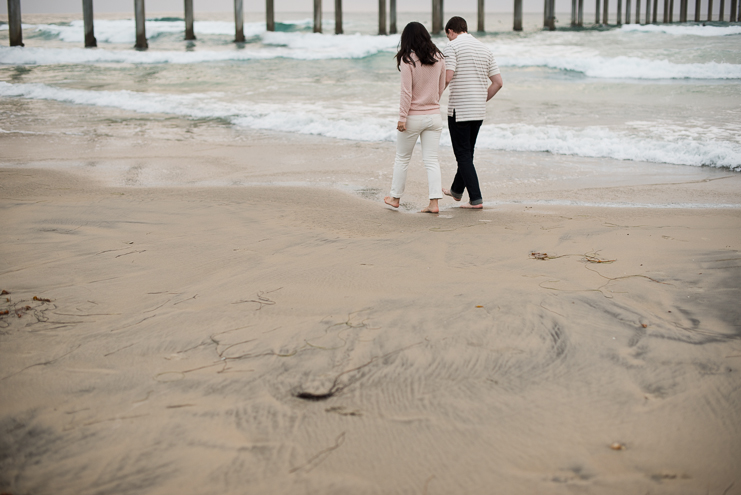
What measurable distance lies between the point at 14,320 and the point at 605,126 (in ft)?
28.1

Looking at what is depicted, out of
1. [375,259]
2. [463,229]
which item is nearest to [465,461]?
[375,259]

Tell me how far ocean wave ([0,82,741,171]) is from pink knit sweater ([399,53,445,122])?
3369 mm

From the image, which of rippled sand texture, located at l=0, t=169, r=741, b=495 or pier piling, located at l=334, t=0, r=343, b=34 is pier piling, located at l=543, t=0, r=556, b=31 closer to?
pier piling, located at l=334, t=0, r=343, b=34

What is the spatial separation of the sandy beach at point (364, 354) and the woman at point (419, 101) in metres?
0.68

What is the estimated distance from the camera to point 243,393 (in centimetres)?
196

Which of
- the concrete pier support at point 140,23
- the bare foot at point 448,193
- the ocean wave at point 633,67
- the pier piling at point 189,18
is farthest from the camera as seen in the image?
the pier piling at point 189,18

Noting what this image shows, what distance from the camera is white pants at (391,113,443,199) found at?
4629mm

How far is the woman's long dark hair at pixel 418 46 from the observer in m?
4.30

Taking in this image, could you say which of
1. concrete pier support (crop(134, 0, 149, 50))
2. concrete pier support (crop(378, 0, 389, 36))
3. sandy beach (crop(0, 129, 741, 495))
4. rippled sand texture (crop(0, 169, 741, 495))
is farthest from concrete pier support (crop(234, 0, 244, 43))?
rippled sand texture (crop(0, 169, 741, 495))

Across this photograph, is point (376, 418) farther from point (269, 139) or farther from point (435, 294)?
point (269, 139)

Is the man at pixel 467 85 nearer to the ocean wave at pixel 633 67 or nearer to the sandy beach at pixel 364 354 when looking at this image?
the sandy beach at pixel 364 354

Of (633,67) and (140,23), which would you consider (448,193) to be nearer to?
(633,67)

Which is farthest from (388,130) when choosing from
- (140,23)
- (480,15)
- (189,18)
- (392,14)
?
(480,15)

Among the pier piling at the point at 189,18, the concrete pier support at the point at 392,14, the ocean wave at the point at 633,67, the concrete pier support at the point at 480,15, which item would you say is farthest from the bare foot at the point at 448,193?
the concrete pier support at the point at 480,15
